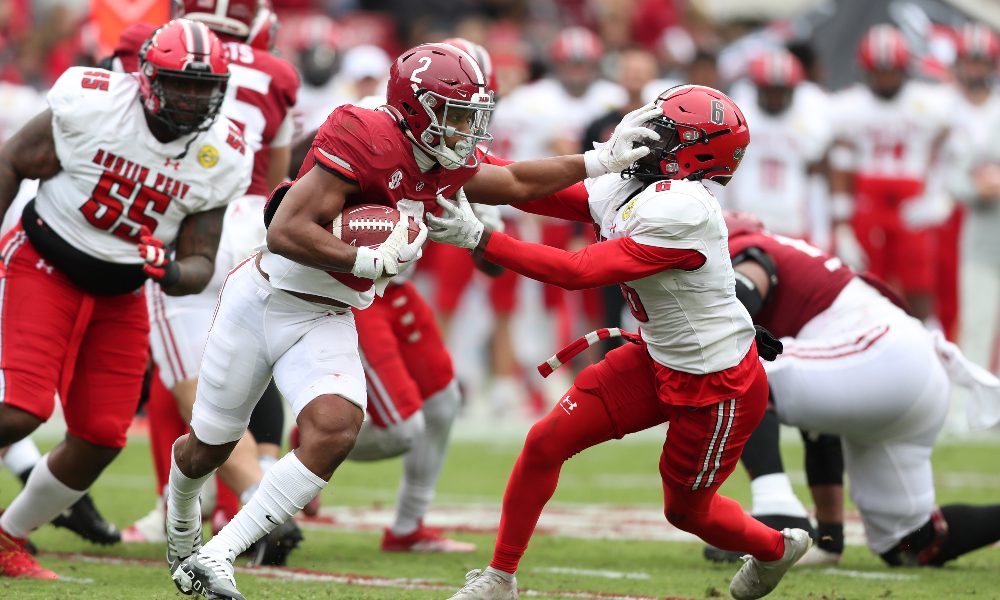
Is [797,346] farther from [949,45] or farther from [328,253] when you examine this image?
[949,45]

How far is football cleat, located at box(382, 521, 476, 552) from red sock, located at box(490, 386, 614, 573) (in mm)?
1396

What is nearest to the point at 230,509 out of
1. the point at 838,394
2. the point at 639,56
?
the point at 838,394

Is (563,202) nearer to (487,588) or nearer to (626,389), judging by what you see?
(626,389)

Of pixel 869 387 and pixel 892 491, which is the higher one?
pixel 869 387

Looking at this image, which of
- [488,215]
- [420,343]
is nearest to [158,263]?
[488,215]

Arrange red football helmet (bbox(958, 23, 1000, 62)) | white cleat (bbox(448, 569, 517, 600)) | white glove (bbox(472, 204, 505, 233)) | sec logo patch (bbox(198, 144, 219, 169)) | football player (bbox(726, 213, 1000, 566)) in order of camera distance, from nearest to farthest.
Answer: white cleat (bbox(448, 569, 517, 600)) < sec logo patch (bbox(198, 144, 219, 169)) < white glove (bbox(472, 204, 505, 233)) < football player (bbox(726, 213, 1000, 566)) < red football helmet (bbox(958, 23, 1000, 62))

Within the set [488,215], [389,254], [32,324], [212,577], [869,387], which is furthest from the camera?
[488,215]

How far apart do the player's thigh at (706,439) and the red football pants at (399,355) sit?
1510 mm

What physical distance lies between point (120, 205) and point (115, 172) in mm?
111

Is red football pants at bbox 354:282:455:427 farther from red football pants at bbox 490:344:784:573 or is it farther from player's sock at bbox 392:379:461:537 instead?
red football pants at bbox 490:344:784:573


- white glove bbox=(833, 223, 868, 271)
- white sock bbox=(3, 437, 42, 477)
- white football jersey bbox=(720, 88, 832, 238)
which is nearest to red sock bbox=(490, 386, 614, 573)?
white sock bbox=(3, 437, 42, 477)

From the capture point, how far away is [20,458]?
6.27m

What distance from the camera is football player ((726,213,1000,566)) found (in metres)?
5.48

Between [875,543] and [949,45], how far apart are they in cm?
722
